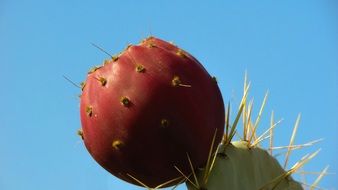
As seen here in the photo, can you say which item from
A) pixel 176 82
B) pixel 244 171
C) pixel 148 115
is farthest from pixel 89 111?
pixel 244 171

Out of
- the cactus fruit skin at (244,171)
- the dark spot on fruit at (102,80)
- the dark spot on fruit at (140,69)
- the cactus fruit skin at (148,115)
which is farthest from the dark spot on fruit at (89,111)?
the cactus fruit skin at (244,171)

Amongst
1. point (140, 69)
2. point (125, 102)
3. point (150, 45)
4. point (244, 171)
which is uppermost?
point (150, 45)

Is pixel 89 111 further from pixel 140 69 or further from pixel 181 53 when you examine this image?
pixel 181 53

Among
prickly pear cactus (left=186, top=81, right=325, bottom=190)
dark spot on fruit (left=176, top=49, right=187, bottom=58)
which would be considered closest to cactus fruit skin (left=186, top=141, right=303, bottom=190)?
prickly pear cactus (left=186, top=81, right=325, bottom=190)

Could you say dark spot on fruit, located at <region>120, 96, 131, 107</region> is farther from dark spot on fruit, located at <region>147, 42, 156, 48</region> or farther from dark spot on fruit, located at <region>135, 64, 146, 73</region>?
dark spot on fruit, located at <region>147, 42, 156, 48</region>

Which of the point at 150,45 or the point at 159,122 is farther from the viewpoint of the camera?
the point at 150,45

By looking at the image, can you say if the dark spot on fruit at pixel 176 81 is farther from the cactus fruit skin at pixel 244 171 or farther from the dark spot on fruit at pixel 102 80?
the cactus fruit skin at pixel 244 171
